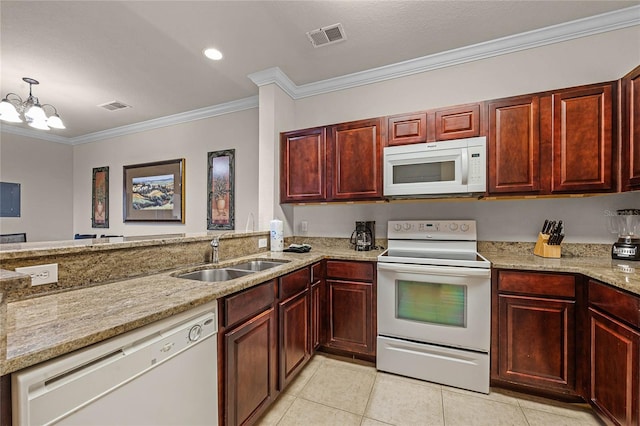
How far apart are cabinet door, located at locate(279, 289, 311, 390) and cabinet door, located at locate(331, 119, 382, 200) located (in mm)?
1017

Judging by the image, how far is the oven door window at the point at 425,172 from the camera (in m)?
2.18

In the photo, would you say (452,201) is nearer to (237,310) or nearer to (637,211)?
(637,211)

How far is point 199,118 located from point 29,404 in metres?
3.82

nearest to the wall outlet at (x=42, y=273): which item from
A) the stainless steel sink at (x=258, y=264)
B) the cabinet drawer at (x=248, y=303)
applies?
the cabinet drawer at (x=248, y=303)

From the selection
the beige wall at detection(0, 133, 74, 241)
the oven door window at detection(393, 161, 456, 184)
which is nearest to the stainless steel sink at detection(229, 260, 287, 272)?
the oven door window at detection(393, 161, 456, 184)

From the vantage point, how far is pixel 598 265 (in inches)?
69.6

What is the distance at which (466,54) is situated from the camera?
2473 millimetres

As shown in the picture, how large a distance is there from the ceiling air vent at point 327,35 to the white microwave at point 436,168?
3.33ft

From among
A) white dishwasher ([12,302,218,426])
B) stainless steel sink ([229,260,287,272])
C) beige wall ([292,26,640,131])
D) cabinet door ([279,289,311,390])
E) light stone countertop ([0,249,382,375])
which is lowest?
cabinet door ([279,289,311,390])

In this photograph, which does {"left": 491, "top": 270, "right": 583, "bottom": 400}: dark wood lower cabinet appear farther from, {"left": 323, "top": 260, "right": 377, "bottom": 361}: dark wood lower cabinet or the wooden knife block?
{"left": 323, "top": 260, "right": 377, "bottom": 361}: dark wood lower cabinet

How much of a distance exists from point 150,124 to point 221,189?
1788mm

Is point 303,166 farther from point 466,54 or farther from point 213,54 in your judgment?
point 466,54

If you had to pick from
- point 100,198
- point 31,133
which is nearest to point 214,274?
point 100,198

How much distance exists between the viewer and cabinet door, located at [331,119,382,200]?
8.05 feet
